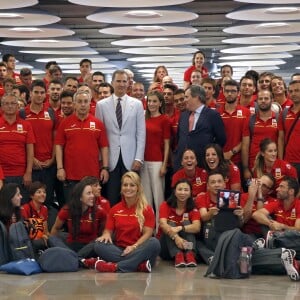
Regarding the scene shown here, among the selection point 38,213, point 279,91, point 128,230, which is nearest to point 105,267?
point 128,230

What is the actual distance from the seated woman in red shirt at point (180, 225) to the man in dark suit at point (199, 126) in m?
0.68

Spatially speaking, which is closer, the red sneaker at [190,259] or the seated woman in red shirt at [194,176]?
the red sneaker at [190,259]

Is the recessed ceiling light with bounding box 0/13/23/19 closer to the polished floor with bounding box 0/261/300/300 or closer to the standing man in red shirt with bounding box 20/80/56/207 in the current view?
the standing man in red shirt with bounding box 20/80/56/207

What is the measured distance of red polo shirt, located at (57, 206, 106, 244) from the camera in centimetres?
1068

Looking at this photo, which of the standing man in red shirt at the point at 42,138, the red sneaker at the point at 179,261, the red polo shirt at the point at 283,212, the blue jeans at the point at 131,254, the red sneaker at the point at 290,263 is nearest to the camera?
the red sneaker at the point at 290,263

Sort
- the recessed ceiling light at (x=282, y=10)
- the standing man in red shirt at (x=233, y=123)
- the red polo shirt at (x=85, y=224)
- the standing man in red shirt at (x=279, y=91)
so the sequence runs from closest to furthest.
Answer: the red polo shirt at (x=85, y=224), the standing man in red shirt at (x=233, y=123), the standing man in red shirt at (x=279, y=91), the recessed ceiling light at (x=282, y=10)

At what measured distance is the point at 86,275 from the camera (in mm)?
9828

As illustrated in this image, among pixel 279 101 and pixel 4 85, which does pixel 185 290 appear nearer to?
pixel 279 101

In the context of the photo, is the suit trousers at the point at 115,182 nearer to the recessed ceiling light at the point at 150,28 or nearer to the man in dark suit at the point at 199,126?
the man in dark suit at the point at 199,126

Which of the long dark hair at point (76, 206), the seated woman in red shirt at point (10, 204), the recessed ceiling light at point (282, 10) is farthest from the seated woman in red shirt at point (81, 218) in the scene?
the recessed ceiling light at point (282, 10)

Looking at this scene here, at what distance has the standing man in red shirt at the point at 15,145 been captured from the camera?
36.7 ft

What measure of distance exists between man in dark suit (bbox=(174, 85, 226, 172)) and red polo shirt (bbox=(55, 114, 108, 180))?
43.3 inches

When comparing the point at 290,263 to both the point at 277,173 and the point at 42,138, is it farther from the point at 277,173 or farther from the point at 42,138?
the point at 42,138

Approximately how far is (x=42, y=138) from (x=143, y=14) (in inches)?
243
